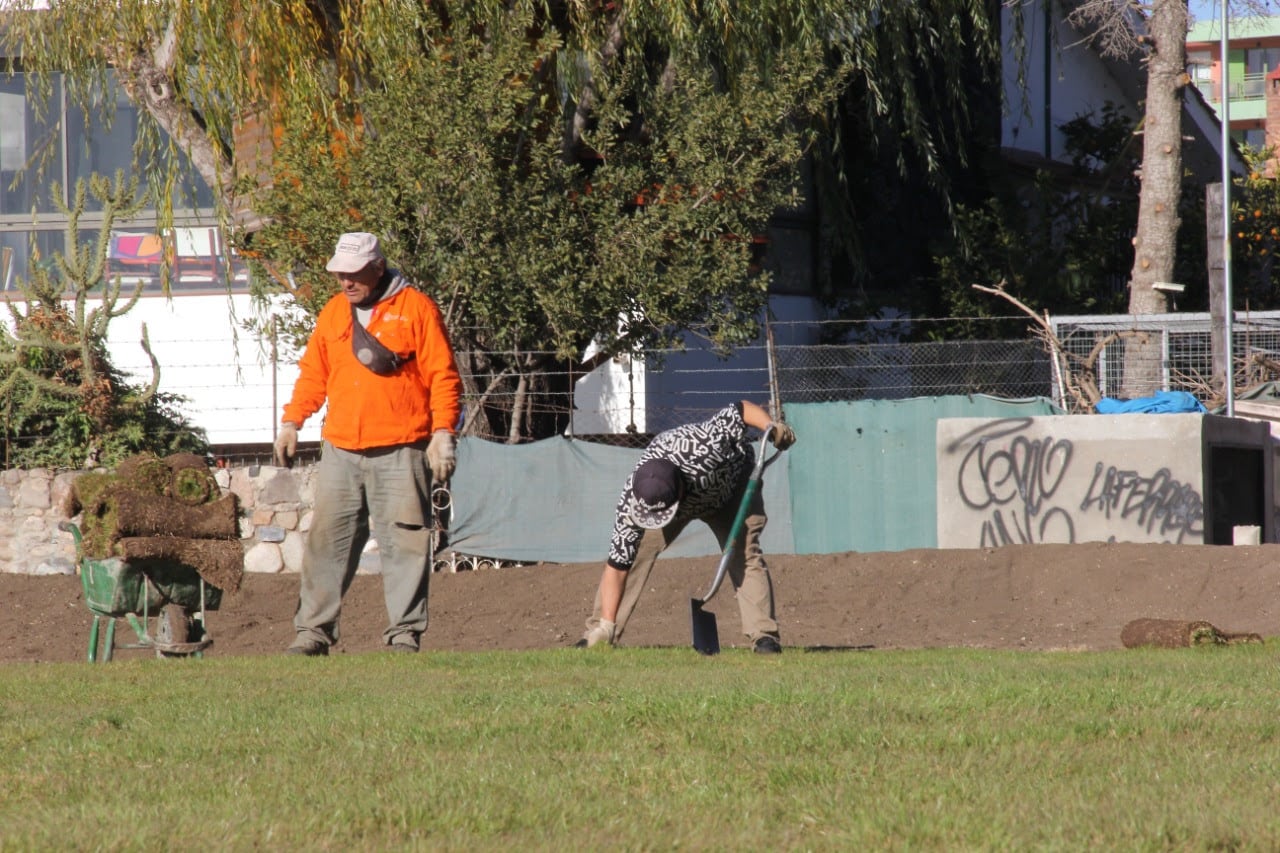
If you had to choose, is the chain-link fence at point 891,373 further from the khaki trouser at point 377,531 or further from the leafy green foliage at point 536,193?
the khaki trouser at point 377,531

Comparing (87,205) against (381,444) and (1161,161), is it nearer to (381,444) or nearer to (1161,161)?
(1161,161)

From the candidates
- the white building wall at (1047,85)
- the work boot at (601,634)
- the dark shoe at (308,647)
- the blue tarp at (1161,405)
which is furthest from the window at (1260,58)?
the dark shoe at (308,647)

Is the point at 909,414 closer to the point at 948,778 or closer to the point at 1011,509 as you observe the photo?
the point at 1011,509

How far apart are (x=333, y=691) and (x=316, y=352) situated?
2.60 meters

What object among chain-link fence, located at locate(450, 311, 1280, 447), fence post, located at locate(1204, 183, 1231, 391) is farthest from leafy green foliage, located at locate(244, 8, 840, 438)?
fence post, located at locate(1204, 183, 1231, 391)

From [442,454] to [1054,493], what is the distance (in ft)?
24.8

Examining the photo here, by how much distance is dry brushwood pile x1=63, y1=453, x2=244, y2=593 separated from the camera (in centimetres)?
854

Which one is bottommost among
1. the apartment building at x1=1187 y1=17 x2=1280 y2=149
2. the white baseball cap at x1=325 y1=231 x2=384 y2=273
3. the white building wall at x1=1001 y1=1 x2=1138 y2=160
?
the white baseball cap at x1=325 y1=231 x2=384 y2=273

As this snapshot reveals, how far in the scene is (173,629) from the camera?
28.9ft

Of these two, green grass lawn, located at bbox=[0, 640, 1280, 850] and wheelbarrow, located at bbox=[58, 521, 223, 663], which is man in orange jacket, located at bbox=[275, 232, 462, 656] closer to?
wheelbarrow, located at bbox=[58, 521, 223, 663]

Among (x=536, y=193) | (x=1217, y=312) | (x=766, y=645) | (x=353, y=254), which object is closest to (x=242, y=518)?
(x=536, y=193)

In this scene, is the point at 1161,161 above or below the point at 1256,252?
above

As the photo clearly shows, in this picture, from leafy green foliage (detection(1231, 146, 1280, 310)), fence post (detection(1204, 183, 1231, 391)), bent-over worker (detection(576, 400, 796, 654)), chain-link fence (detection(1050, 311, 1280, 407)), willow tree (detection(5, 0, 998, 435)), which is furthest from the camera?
leafy green foliage (detection(1231, 146, 1280, 310))

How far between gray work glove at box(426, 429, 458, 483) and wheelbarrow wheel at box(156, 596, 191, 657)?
1816 millimetres
